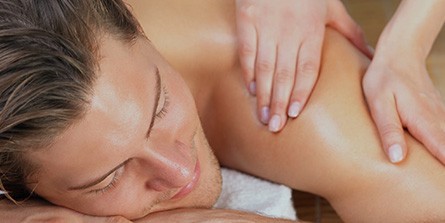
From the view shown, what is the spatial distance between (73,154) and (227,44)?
45 cm

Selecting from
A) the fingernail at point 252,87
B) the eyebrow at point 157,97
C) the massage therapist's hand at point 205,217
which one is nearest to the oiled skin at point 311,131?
the fingernail at point 252,87

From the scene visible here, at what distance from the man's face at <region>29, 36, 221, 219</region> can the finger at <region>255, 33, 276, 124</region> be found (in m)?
0.14

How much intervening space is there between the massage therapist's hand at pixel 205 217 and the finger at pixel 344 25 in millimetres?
419

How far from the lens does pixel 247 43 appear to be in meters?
1.48

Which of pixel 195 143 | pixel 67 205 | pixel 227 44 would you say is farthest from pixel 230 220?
pixel 227 44

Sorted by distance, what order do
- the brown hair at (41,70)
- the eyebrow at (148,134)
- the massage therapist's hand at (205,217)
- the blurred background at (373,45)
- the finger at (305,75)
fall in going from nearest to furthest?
the brown hair at (41,70) < the eyebrow at (148,134) < the massage therapist's hand at (205,217) < the finger at (305,75) < the blurred background at (373,45)

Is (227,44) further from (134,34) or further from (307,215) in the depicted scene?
(307,215)

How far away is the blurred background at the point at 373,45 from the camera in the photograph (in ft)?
5.50

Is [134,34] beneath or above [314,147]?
above

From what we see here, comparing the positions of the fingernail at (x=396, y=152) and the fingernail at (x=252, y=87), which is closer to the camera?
the fingernail at (x=396, y=152)

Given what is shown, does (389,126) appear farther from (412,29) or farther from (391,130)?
(412,29)

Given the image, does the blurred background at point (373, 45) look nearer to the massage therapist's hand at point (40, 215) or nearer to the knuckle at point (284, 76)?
the knuckle at point (284, 76)

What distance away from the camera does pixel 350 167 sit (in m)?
1.41

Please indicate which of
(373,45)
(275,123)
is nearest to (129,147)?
(275,123)
